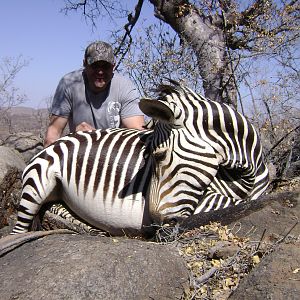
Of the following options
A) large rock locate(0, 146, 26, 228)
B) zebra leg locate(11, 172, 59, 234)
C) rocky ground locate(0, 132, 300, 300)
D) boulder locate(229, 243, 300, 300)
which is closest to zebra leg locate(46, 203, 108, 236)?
zebra leg locate(11, 172, 59, 234)

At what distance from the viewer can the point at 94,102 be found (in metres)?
4.40

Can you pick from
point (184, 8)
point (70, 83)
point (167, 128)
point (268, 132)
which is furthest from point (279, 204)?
point (184, 8)

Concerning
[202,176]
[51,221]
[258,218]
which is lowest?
[51,221]

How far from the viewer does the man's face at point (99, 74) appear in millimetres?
4203

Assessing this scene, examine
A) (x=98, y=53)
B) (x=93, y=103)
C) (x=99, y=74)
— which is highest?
(x=98, y=53)

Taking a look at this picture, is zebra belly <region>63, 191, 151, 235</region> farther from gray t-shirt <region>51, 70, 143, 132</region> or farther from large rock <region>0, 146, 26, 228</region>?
large rock <region>0, 146, 26, 228</region>

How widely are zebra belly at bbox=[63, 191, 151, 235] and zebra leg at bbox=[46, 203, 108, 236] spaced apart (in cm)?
4

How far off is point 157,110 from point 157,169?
36cm

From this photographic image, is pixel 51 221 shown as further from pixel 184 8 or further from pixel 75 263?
pixel 184 8

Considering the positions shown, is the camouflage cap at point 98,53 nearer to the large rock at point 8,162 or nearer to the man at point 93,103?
the man at point 93,103

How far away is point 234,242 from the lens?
8.16ft

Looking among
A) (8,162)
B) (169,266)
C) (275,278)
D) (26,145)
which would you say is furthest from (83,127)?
(26,145)

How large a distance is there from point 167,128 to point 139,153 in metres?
0.38

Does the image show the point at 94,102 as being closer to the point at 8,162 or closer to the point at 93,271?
the point at 8,162
